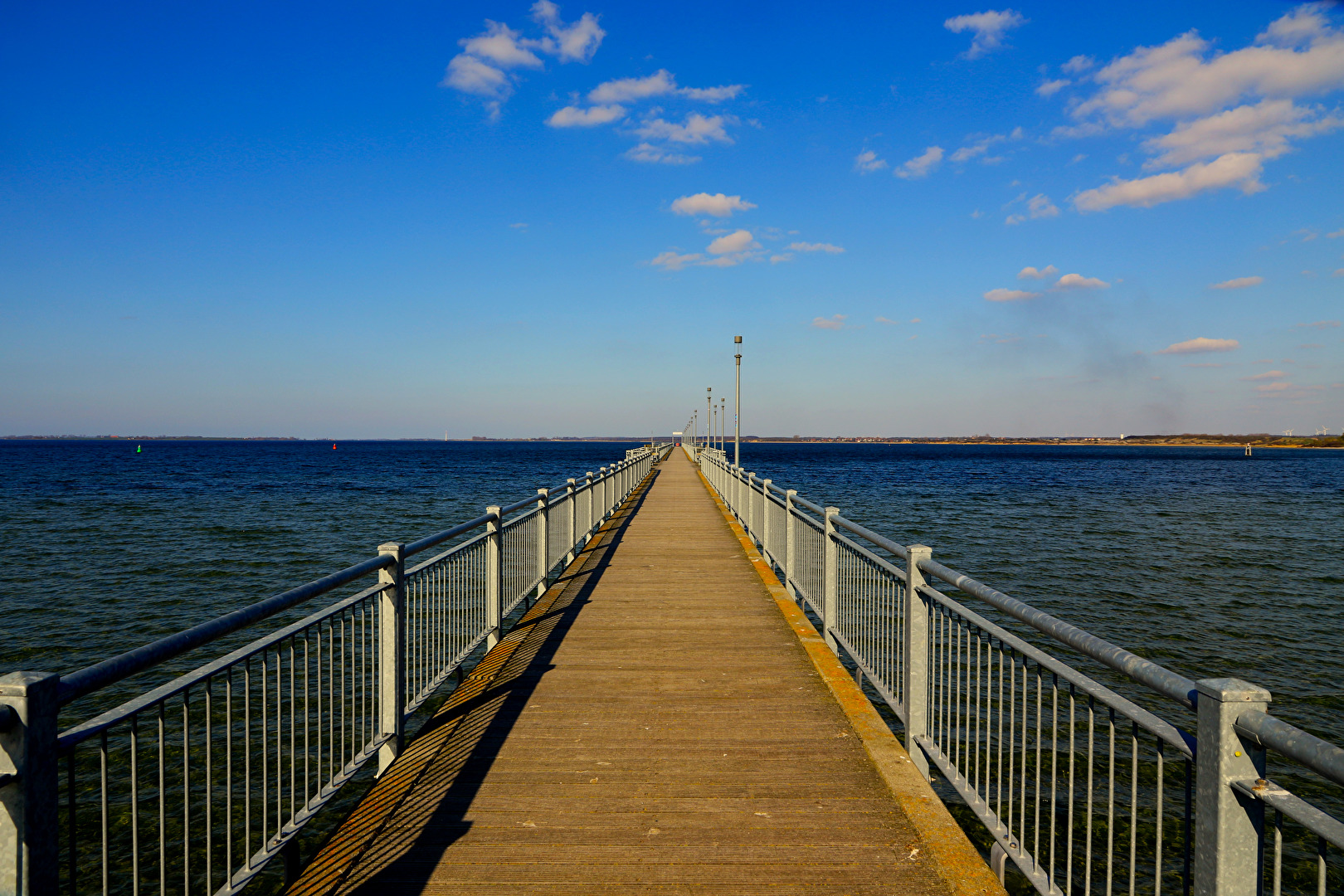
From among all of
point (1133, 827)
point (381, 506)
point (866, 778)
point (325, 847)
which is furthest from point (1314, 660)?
point (381, 506)

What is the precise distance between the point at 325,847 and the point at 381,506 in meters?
37.0

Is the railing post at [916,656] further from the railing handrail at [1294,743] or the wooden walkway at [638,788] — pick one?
the railing handrail at [1294,743]

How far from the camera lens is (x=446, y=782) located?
13.8 feet

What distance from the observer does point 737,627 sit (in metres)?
7.67

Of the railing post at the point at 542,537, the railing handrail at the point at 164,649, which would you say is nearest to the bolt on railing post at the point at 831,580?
the railing post at the point at 542,537

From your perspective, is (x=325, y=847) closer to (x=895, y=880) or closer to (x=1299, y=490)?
(x=895, y=880)

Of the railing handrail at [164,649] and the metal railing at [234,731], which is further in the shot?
the railing handrail at [164,649]

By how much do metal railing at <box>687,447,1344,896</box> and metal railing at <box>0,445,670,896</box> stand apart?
2909 millimetres

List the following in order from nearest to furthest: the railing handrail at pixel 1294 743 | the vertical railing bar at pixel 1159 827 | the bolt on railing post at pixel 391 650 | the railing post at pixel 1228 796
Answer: the railing handrail at pixel 1294 743 < the railing post at pixel 1228 796 < the vertical railing bar at pixel 1159 827 < the bolt on railing post at pixel 391 650

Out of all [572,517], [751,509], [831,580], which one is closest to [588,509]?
[572,517]

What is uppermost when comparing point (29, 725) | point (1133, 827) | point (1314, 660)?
point (29, 725)

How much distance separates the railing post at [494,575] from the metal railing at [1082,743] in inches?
122

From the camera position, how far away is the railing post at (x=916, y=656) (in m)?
4.34

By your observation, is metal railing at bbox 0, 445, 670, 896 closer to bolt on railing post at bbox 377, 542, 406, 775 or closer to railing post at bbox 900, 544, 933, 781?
bolt on railing post at bbox 377, 542, 406, 775
